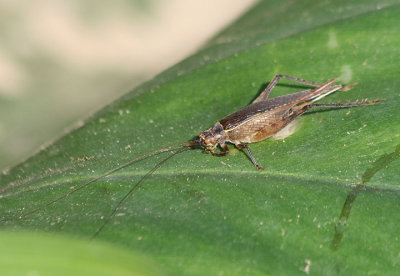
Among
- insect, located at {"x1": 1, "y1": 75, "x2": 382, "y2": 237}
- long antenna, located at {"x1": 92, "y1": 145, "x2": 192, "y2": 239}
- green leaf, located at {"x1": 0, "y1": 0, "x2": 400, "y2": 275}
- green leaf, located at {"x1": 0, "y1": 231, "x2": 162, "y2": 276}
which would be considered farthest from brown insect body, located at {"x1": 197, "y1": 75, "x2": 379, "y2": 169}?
green leaf, located at {"x1": 0, "y1": 231, "x2": 162, "y2": 276}

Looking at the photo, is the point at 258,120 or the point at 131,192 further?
the point at 258,120

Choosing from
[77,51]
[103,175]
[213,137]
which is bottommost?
[213,137]

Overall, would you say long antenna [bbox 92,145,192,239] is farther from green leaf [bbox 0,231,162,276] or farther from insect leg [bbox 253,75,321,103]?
green leaf [bbox 0,231,162,276]

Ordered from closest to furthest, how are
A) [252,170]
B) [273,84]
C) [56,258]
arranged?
[56,258], [252,170], [273,84]

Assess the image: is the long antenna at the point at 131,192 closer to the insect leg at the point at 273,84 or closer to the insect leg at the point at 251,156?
the insect leg at the point at 251,156

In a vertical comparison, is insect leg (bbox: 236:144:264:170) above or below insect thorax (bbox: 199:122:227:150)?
below

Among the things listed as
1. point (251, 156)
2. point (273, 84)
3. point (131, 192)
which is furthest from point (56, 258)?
point (273, 84)

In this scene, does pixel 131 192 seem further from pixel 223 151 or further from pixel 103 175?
pixel 223 151
